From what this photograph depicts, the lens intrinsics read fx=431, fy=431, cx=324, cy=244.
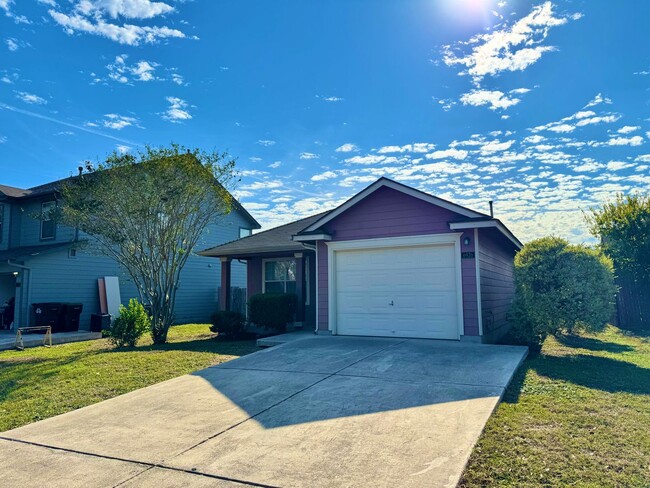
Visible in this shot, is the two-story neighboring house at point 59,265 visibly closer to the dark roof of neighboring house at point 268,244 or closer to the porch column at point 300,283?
the dark roof of neighboring house at point 268,244

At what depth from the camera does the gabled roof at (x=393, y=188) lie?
9453mm

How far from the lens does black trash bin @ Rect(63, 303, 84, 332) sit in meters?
15.6

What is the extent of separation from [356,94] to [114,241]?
7798mm

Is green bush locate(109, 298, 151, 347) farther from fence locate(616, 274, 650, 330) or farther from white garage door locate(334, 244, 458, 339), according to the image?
fence locate(616, 274, 650, 330)

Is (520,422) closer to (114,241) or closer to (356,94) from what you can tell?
(356,94)

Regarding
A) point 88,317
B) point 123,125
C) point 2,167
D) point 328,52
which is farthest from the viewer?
point 2,167

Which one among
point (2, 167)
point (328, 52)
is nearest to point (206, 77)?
point (328, 52)

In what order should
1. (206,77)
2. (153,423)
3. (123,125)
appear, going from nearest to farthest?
1. (153,423)
2. (206,77)
3. (123,125)

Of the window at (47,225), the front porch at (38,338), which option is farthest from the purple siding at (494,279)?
the window at (47,225)

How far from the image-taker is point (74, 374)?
300 inches

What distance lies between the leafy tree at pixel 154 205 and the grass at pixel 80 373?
2.17m

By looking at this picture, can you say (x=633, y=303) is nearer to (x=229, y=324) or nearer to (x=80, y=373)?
(x=229, y=324)

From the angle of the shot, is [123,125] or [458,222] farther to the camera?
[123,125]

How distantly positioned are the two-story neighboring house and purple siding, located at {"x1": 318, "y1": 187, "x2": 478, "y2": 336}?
5104 mm
